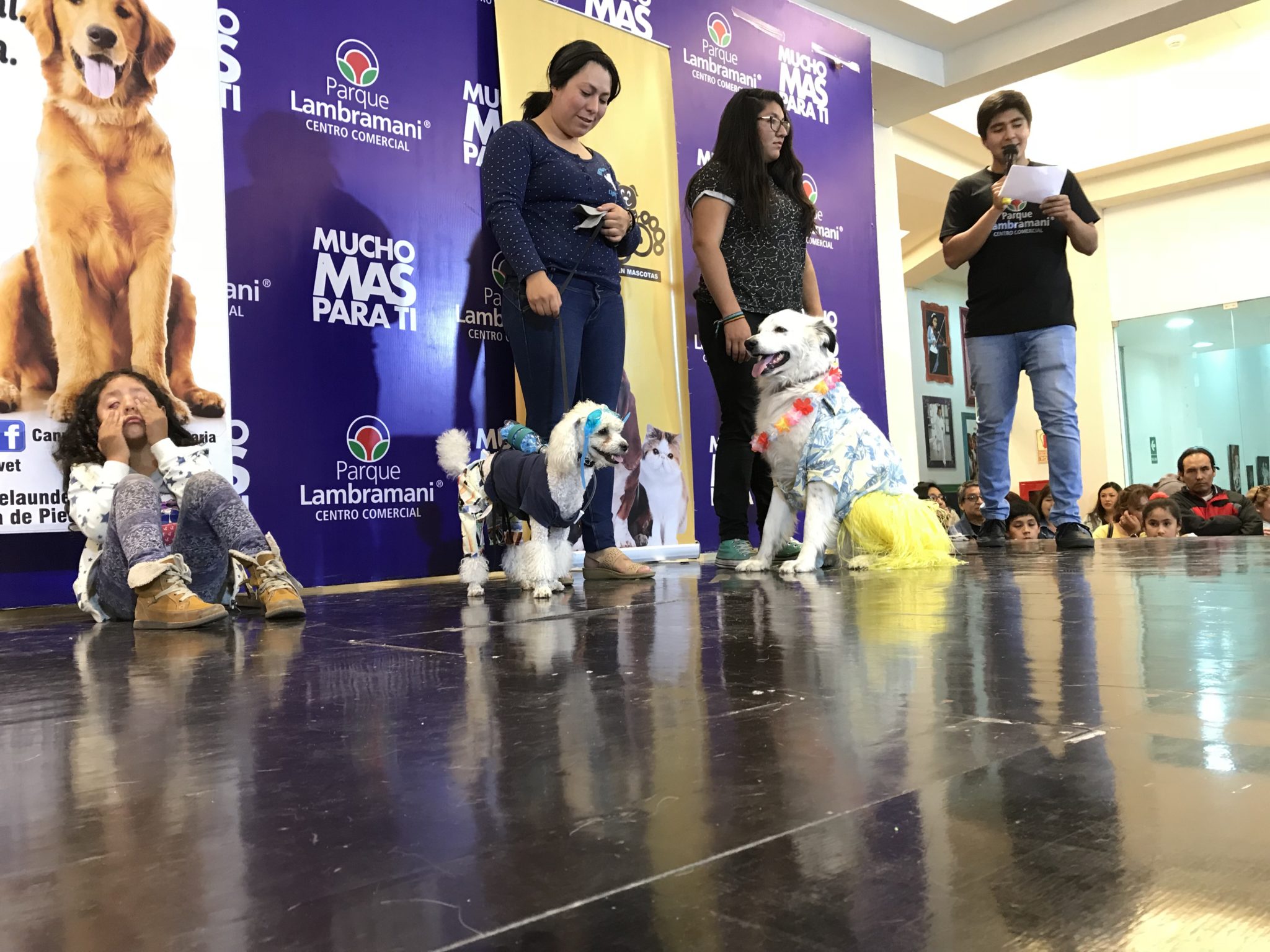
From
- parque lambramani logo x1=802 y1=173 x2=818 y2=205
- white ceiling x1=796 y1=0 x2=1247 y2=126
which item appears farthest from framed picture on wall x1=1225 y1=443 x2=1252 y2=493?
parque lambramani logo x1=802 y1=173 x2=818 y2=205

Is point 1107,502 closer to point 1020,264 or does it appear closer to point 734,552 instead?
point 1020,264

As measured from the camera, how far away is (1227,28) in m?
8.45

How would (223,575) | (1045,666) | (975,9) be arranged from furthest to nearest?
(975,9) < (223,575) < (1045,666)

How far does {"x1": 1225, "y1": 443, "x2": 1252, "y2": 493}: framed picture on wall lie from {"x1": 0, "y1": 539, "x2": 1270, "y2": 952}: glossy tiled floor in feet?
32.5

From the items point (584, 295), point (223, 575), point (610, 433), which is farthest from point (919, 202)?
point (223, 575)

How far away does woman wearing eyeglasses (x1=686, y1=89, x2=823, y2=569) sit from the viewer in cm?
374

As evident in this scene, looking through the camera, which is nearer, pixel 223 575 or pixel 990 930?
pixel 990 930

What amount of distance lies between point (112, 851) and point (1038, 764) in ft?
2.55

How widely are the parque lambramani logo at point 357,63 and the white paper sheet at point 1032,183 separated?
2.51 meters

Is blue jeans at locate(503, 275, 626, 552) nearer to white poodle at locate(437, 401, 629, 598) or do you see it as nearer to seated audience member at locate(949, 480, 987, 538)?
white poodle at locate(437, 401, 629, 598)

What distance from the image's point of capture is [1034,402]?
4113mm

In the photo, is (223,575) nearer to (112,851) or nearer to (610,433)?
(610,433)

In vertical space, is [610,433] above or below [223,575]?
above

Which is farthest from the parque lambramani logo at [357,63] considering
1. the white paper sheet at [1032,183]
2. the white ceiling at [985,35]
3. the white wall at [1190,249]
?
the white wall at [1190,249]
